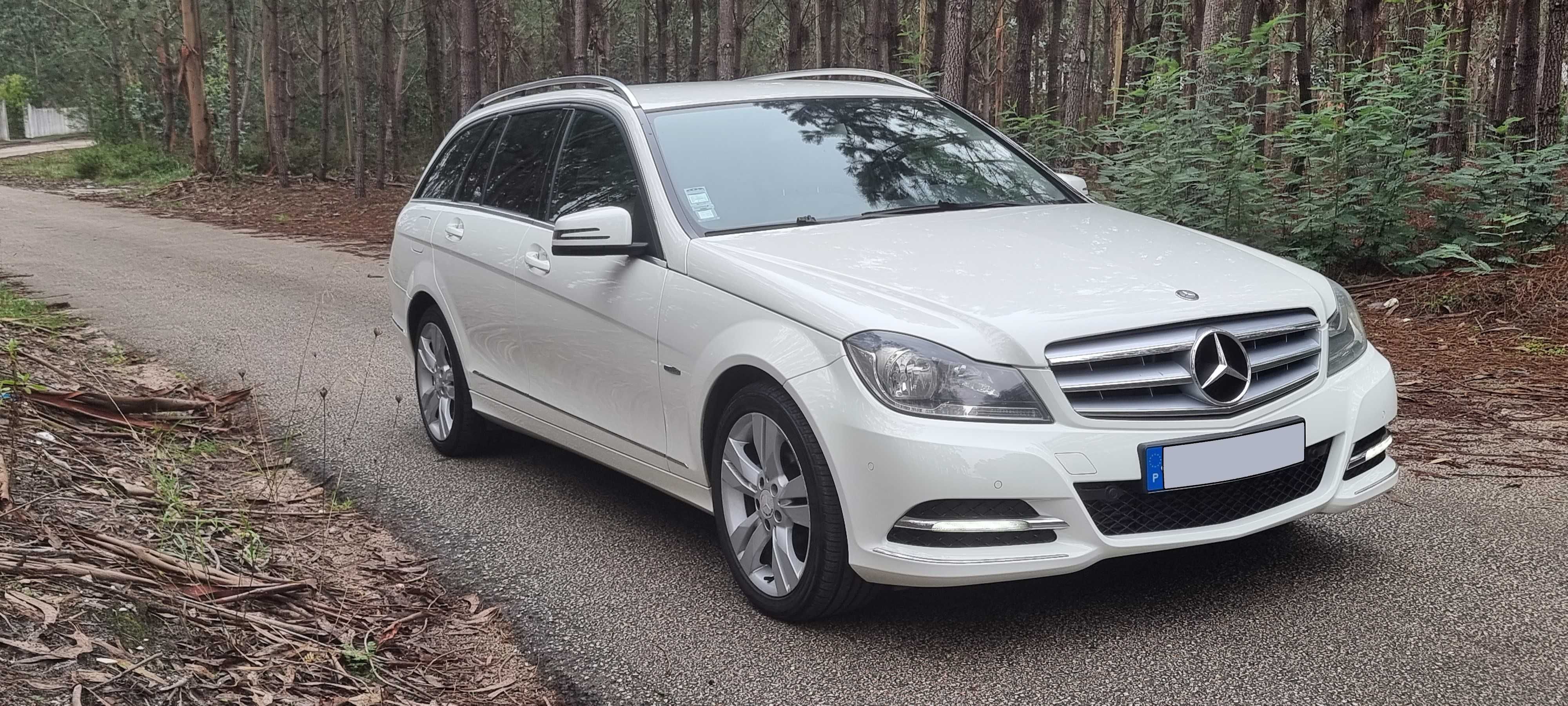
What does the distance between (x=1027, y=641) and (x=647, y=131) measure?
2382 mm

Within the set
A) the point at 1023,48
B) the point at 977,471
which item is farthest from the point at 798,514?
the point at 1023,48

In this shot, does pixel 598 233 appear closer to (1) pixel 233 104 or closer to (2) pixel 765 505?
(2) pixel 765 505

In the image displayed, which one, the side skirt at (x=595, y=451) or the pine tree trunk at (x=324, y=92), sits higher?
the pine tree trunk at (x=324, y=92)

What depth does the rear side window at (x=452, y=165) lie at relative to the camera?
6.43m

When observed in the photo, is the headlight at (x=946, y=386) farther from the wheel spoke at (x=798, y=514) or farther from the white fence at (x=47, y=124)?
the white fence at (x=47, y=124)

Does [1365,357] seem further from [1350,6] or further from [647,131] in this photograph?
[1350,6]

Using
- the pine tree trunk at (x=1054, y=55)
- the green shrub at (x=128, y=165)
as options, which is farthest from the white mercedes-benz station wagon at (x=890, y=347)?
the green shrub at (x=128, y=165)

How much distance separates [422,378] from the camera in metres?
6.58

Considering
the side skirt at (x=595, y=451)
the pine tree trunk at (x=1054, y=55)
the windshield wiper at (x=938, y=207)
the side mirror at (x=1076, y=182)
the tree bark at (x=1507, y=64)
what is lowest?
the side skirt at (x=595, y=451)

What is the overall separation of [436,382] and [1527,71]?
29.1 ft

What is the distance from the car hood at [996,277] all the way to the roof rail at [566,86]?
113 centimetres

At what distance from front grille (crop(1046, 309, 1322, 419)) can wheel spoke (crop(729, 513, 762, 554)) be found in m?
1.12

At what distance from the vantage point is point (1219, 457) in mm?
3580

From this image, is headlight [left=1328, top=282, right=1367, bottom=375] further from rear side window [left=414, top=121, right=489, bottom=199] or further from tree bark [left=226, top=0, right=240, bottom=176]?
tree bark [left=226, top=0, right=240, bottom=176]
